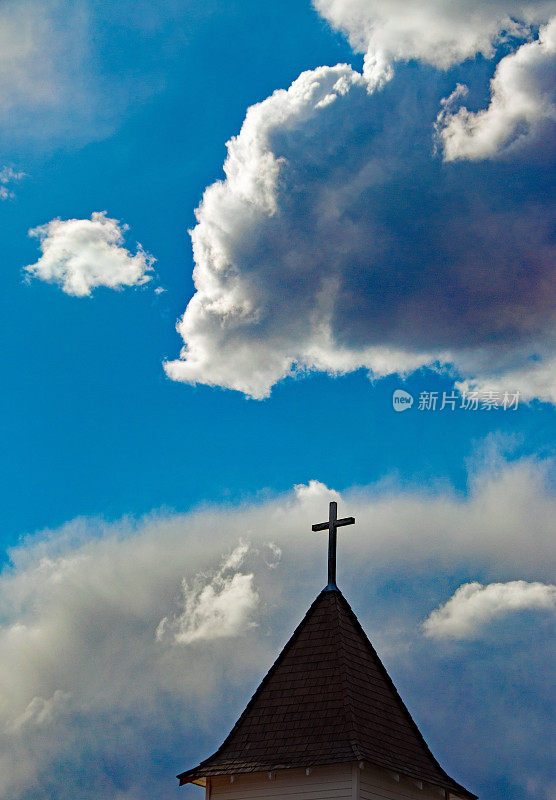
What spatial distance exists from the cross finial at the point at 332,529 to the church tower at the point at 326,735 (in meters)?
0.38

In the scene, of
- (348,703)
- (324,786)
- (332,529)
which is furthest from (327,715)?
(332,529)

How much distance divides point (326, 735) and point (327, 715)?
56 centimetres

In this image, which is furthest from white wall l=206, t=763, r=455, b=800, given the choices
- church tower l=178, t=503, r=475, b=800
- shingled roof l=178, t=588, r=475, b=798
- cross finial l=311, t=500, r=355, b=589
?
cross finial l=311, t=500, r=355, b=589

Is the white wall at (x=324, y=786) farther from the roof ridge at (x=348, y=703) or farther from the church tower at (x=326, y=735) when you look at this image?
the roof ridge at (x=348, y=703)

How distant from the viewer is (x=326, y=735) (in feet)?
92.1

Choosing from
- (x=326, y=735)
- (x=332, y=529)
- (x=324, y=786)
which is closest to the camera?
(x=324, y=786)

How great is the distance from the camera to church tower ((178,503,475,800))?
27.6m

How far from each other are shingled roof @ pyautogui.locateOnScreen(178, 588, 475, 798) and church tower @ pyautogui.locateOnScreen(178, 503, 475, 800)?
3cm

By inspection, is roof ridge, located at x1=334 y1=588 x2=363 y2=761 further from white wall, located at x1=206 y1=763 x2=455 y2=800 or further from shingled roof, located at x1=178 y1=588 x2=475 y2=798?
white wall, located at x1=206 y1=763 x2=455 y2=800

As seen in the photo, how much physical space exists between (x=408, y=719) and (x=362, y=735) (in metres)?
2.37

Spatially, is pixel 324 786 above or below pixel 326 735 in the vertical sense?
below

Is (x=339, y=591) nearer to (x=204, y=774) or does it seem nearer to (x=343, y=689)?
(x=343, y=689)

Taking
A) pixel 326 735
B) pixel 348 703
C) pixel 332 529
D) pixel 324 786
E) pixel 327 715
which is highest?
pixel 332 529

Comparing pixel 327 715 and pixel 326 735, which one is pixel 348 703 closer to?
pixel 327 715
